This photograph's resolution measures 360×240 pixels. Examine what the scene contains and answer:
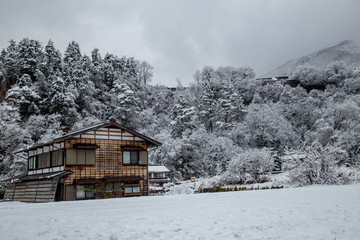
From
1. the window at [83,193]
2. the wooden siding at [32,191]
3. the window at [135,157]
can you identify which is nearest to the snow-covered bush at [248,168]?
the window at [135,157]

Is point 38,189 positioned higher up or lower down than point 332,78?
lower down

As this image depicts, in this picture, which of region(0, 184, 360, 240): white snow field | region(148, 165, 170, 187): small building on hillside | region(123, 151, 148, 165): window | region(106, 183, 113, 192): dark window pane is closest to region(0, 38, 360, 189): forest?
region(148, 165, 170, 187): small building on hillside

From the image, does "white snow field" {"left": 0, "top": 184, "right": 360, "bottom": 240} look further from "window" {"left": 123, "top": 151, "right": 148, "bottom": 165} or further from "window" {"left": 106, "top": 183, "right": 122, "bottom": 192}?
"window" {"left": 123, "top": 151, "right": 148, "bottom": 165}

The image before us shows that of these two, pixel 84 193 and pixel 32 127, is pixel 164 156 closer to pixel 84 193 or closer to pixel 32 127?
pixel 32 127

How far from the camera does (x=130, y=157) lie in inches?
992

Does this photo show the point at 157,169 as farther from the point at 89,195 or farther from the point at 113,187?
the point at 89,195

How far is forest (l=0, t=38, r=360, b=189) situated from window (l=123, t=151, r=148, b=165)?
7684 millimetres

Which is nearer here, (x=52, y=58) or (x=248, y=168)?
(x=248, y=168)

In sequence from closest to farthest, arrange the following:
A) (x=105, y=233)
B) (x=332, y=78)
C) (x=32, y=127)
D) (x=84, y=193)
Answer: (x=105, y=233) < (x=84, y=193) < (x=32, y=127) < (x=332, y=78)

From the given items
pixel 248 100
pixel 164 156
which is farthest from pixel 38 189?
pixel 248 100

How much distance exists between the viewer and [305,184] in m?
19.9

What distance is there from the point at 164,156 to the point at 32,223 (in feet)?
125

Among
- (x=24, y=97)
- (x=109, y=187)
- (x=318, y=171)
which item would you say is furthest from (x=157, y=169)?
(x=318, y=171)

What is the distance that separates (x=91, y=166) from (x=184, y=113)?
98.6 feet
